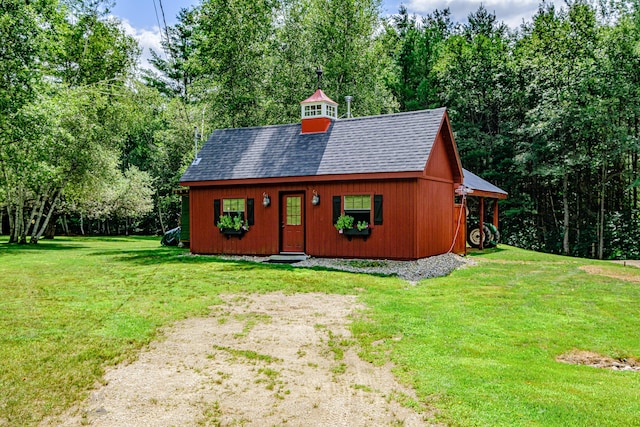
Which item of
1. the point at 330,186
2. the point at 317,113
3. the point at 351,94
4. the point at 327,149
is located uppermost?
the point at 351,94

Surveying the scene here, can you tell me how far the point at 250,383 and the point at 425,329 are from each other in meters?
2.60

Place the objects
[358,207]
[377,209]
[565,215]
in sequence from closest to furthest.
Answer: [377,209]
[358,207]
[565,215]

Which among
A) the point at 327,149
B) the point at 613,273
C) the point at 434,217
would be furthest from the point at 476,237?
the point at 327,149

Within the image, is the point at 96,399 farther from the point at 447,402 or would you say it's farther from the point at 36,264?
the point at 36,264

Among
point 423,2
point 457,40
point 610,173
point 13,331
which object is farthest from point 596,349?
point 423,2

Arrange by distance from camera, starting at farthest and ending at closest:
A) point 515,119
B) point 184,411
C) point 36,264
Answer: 1. point 515,119
2. point 36,264
3. point 184,411

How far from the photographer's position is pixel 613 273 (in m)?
11.9

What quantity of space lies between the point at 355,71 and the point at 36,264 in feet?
53.1

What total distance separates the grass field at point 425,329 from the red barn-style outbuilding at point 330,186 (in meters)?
2.01

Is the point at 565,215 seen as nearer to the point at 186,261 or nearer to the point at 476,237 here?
the point at 476,237

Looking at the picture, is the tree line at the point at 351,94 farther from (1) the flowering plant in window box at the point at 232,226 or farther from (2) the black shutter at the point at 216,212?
(1) the flowering plant in window box at the point at 232,226

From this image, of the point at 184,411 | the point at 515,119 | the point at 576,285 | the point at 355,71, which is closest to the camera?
the point at 184,411

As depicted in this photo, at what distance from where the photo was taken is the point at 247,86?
931 inches

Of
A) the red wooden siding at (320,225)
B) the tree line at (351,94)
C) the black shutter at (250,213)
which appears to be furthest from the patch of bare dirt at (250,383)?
the tree line at (351,94)
